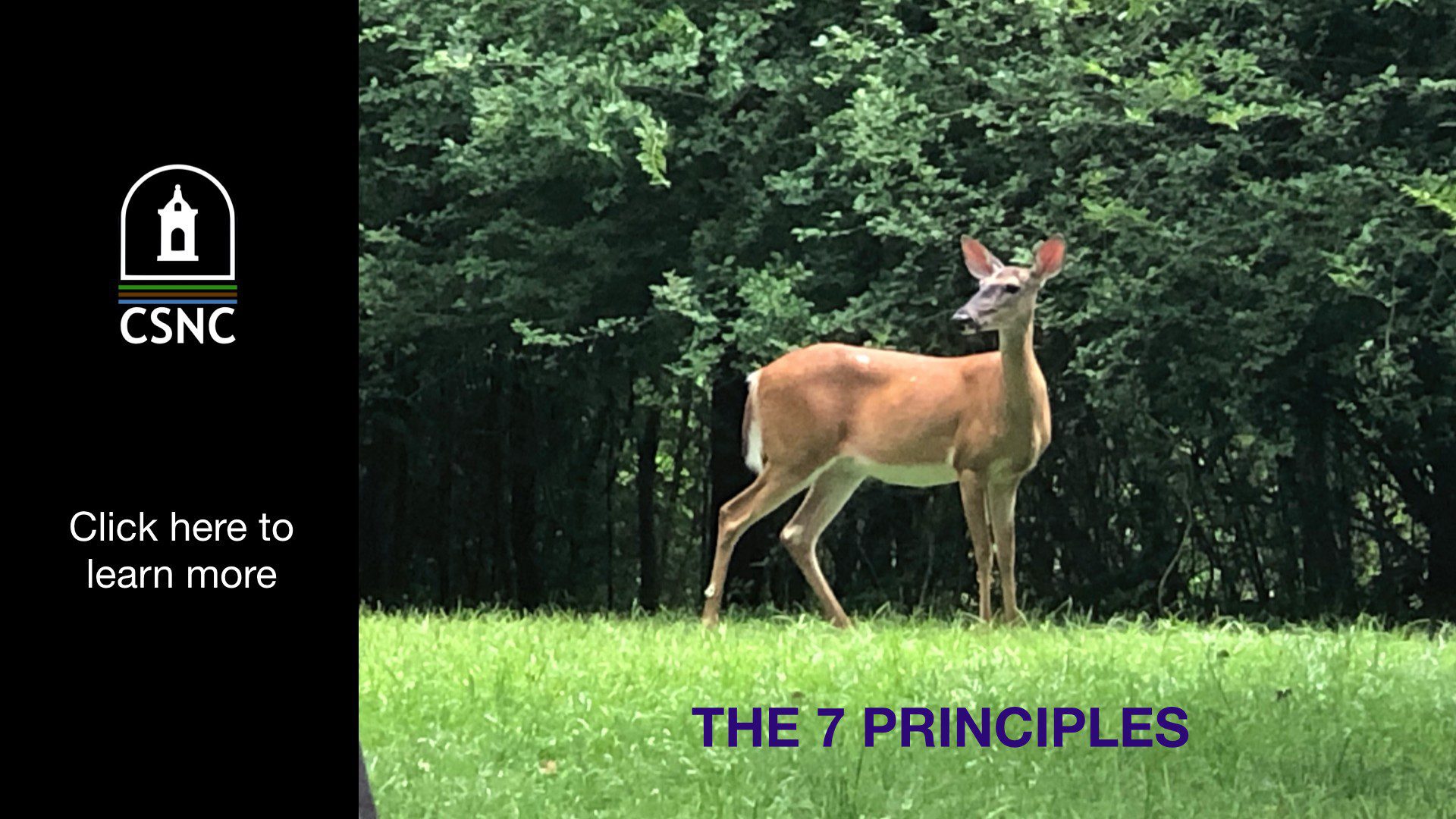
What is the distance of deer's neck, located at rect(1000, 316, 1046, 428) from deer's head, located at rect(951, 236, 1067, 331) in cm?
15

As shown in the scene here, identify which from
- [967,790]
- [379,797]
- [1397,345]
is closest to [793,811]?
[967,790]

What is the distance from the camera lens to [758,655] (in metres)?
6.86

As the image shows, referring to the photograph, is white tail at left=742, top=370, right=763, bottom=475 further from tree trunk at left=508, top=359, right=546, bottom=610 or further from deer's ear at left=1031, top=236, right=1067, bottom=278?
tree trunk at left=508, top=359, right=546, bottom=610

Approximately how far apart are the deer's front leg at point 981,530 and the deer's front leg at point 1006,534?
39 mm

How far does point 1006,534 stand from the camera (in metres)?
8.74

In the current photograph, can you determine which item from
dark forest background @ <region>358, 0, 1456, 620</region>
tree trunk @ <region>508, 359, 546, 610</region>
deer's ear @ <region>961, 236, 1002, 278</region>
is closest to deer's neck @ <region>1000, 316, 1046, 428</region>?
deer's ear @ <region>961, 236, 1002, 278</region>

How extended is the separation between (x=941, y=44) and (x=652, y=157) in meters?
1.75

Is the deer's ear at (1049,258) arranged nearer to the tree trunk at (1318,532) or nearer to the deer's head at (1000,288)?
the deer's head at (1000,288)

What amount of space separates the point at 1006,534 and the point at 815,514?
0.89m

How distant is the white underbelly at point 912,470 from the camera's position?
9.08 m

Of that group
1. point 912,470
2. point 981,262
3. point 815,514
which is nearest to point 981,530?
point 912,470
